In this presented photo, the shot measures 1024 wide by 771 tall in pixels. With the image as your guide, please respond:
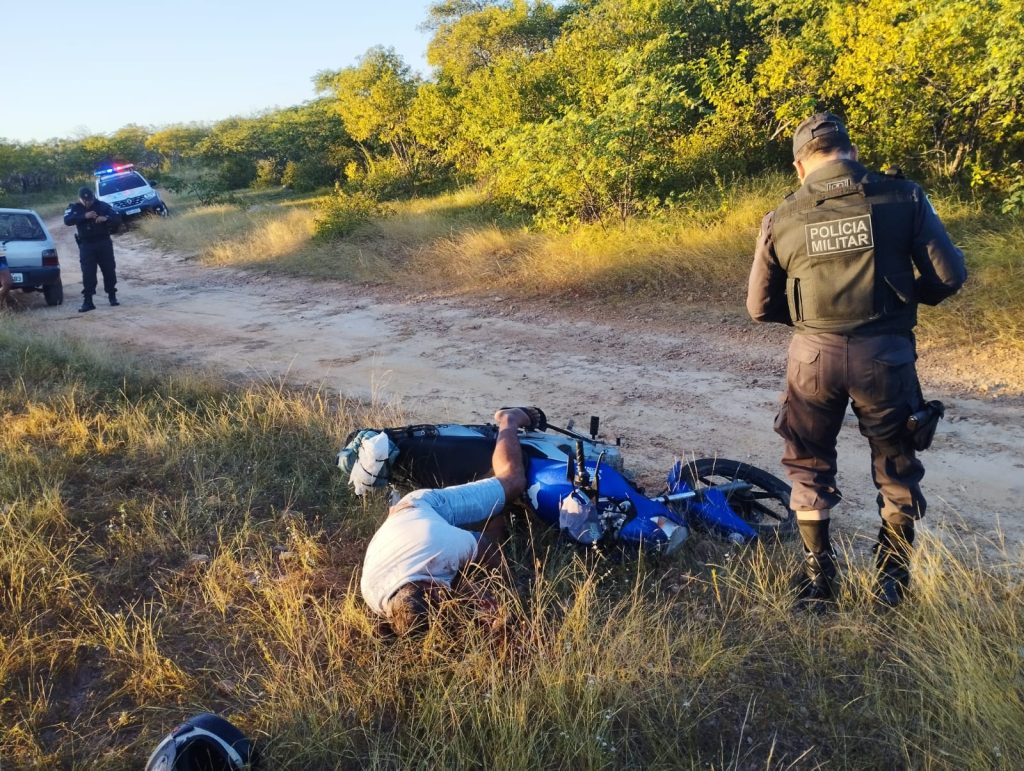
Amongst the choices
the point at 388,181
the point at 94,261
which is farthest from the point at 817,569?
the point at 388,181

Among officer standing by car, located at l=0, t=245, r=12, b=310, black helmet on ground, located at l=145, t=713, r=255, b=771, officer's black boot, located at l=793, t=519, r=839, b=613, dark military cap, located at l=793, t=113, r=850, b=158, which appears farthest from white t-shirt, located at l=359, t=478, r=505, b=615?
officer standing by car, located at l=0, t=245, r=12, b=310

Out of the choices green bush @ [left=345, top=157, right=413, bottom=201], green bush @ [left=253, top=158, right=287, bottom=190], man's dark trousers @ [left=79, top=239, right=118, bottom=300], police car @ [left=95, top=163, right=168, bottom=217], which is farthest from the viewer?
green bush @ [left=253, top=158, right=287, bottom=190]

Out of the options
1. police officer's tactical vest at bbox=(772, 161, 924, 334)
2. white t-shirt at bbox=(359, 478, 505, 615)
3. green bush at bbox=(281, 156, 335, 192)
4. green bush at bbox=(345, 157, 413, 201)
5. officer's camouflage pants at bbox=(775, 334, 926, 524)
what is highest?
green bush at bbox=(281, 156, 335, 192)

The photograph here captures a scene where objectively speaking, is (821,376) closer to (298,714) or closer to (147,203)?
(298,714)

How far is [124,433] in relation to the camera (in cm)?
488

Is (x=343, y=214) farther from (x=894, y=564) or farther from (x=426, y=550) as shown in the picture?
(x=894, y=564)

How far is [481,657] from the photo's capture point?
97.5 inches

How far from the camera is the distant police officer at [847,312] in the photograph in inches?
102

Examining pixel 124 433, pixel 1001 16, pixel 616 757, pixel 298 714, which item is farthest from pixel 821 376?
pixel 1001 16

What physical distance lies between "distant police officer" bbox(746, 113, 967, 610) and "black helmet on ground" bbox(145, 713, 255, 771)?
2.16m

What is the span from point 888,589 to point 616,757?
1388 mm

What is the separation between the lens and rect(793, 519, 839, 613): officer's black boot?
2889mm

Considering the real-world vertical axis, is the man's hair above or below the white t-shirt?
below

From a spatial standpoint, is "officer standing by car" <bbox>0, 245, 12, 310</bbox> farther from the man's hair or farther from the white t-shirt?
the man's hair
